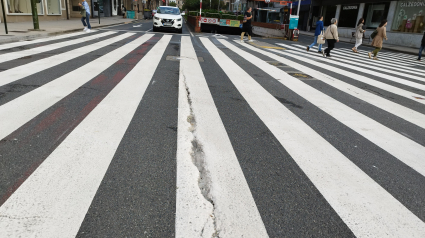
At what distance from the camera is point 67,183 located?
2.39 metres

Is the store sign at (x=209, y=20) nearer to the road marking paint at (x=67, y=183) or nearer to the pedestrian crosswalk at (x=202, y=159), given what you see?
the pedestrian crosswalk at (x=202, y=159)

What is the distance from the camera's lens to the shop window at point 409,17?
2231cm

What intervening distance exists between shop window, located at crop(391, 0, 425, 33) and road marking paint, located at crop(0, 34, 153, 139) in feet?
80.1

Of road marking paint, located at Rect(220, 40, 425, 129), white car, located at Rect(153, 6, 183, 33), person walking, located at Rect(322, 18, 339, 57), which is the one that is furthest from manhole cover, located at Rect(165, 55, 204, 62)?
white car, located at Rect(153, 6, 183, 33)

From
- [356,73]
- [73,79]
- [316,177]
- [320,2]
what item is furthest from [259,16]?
[316,177]

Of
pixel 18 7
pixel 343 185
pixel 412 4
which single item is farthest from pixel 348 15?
pixel 343 185

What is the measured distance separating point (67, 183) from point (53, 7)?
27.7 meters

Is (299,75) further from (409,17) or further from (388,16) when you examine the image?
(388,16)

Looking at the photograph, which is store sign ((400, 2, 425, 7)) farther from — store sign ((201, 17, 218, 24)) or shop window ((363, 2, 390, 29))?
store sign ((201, 17, 218, 24))

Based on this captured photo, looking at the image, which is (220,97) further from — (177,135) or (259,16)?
(259,16)

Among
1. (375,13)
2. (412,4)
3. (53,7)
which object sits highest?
(412,4)

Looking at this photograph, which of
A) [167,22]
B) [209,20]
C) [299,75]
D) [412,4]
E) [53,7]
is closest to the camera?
[299,75]

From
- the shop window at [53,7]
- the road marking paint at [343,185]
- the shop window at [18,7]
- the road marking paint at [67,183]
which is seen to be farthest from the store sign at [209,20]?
the road marking paint at [67,183]

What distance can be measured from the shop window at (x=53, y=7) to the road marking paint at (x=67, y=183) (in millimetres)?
25209
